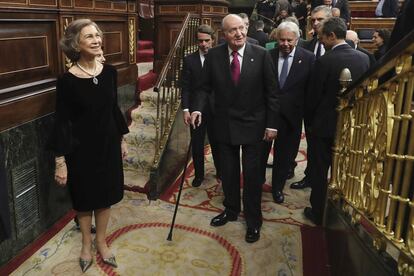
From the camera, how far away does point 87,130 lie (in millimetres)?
2430

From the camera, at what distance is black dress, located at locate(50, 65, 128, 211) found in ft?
7.68

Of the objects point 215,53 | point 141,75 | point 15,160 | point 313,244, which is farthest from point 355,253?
point 141,75

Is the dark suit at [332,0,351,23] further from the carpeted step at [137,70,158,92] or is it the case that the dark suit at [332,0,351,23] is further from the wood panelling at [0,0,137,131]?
the wood panelling at [0,0,137,131]

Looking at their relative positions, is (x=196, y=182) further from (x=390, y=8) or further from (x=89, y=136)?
(x=390, y=8)

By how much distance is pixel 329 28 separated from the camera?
3002 millimetres

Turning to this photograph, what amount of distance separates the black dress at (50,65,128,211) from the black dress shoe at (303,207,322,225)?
67.4 inches

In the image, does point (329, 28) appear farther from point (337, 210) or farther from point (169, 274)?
point (169, 274)

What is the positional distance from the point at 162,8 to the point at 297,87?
319cm

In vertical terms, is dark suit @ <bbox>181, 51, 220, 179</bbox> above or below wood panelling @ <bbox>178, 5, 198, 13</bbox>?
below

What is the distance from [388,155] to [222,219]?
195 cm

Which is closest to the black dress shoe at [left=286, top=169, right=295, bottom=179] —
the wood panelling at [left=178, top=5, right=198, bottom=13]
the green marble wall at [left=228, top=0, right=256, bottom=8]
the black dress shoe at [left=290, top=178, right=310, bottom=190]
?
the black dress shoe at [left=290, top=178, right=310, bottom=190]

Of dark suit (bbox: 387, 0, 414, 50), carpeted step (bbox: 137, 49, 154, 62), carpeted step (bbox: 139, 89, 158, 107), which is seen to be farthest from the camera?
carpeted step (bbox: 137, 49, 154, 62)

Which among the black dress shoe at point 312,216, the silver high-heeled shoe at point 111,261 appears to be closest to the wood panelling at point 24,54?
the silver high-heeled shoe at point 111,261

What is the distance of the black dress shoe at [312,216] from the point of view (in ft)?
10.8
